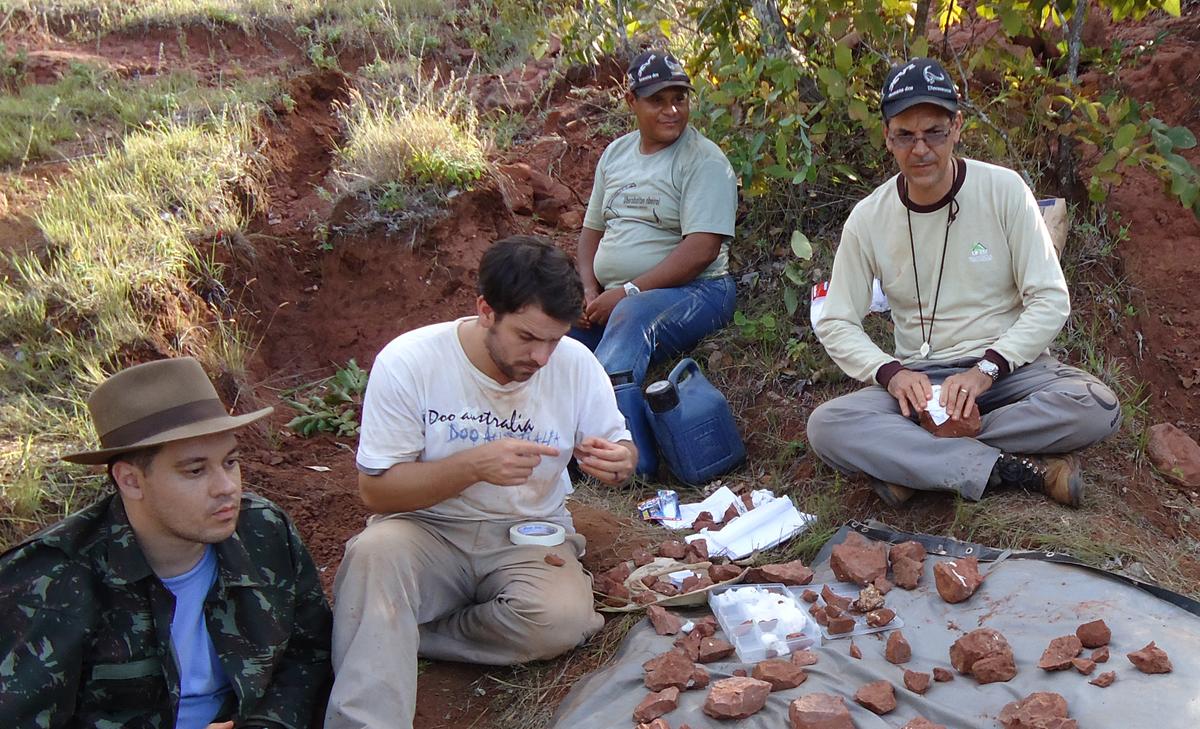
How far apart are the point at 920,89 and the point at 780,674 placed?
6.58 feet

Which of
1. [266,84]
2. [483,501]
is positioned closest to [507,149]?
[266,84]

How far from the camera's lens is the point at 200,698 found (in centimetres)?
243

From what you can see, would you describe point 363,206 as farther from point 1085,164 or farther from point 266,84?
point 1085,164

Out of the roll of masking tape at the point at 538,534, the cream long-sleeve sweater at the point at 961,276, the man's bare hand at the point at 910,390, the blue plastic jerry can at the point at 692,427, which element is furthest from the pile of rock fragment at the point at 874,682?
the blue plastic jerry can at the point at 692,427

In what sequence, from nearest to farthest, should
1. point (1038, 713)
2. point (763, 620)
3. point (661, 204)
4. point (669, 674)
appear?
point (1038, 713) < point (669, 674) < point (763, 620) < point (661, 204)

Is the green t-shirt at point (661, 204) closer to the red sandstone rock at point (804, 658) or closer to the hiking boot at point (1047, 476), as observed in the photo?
the hiking boot at point (1047, 476)

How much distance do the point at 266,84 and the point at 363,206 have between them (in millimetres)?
2104

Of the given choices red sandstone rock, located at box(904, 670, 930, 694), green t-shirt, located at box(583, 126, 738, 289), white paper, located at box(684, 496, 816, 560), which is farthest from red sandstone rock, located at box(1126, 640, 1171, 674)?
green t-shirt, located at box(583, 126, 738, 289)

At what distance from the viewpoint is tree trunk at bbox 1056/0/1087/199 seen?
13.9 ft

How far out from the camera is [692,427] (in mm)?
4004

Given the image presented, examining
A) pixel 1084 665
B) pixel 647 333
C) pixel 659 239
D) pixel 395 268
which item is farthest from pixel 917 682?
pixel 395 268

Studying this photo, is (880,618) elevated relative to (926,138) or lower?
lower

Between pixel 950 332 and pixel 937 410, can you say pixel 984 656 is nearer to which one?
pixel 937 410

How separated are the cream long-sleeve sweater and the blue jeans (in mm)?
858
